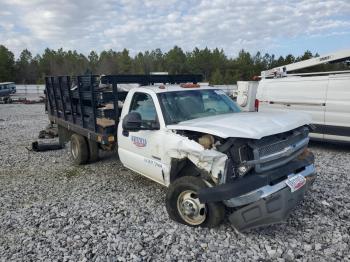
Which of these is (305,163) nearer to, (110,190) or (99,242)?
(99,242)

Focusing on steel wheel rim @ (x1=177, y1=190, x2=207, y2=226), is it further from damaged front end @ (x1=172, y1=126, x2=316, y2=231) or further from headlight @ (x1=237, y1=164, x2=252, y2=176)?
headlight @ (x1=237, y1=164, x2=252, y2=176)

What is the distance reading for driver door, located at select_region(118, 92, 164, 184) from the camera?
17.5ft

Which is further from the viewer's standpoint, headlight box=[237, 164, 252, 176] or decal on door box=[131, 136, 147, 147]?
decal on door box=[131, 136, 147, 147]

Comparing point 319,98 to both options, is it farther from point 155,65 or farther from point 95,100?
point 155,65

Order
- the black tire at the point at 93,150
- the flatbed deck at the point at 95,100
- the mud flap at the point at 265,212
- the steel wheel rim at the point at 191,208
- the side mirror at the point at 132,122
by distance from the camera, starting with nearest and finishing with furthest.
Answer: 1. the mud flap at the point at 265,212
2. the steel wheel rim at the point at 191,208
3. the side mirror at the point at 132,122
4. the flatbed deck at the point at 95,100
5. the black tire at the point at 93,150

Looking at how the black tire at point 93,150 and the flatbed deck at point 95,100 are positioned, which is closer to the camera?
the flatbed deck at point 95,100

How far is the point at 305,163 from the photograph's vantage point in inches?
193

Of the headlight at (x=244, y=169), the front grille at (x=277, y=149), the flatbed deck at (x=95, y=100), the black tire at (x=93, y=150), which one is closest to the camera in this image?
the headlight at (x=244, y=169)

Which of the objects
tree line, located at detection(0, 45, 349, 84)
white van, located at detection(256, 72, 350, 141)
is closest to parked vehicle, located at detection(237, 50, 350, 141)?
white van, located at detection(256, 72, 350, 141)

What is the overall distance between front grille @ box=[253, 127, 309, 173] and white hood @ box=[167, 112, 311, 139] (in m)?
0.18

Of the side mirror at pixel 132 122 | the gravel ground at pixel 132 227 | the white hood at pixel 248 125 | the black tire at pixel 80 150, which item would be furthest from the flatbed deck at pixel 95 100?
the white hood at pixel 248 125

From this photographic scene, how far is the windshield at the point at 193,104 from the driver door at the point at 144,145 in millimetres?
213

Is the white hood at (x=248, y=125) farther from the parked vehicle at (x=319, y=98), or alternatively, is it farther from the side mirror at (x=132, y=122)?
the parked vehicle at (x=319, y=98)

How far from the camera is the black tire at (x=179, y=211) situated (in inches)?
173
